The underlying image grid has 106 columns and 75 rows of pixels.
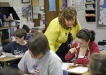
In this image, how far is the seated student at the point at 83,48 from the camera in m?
3.09

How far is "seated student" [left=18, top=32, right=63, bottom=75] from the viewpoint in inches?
81.3

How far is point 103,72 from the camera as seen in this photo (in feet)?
3.54

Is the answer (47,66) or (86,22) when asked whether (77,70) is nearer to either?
(47,66)

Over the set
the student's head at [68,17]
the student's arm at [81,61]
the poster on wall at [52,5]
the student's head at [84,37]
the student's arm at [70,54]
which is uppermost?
the poster on wall at [52,5]

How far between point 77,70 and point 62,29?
0.68 metres

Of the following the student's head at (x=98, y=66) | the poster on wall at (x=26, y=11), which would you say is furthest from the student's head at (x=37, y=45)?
the poster on wall at (x=26, y=11)

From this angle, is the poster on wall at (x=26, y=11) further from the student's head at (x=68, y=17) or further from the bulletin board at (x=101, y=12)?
the student's head at (x=68, y=17)

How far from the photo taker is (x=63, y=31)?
3250 mm

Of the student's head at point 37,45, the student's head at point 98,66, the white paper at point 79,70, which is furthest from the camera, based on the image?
the white paper at point 79,70

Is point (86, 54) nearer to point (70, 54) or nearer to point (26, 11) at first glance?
point (70, 54)

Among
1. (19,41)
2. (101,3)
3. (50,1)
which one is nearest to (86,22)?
(101,3)

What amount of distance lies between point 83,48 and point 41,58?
3.69ft

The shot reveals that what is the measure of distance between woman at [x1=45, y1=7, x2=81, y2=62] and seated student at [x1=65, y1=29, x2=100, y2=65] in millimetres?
142

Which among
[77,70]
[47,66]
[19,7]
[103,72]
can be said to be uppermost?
[19,7]
